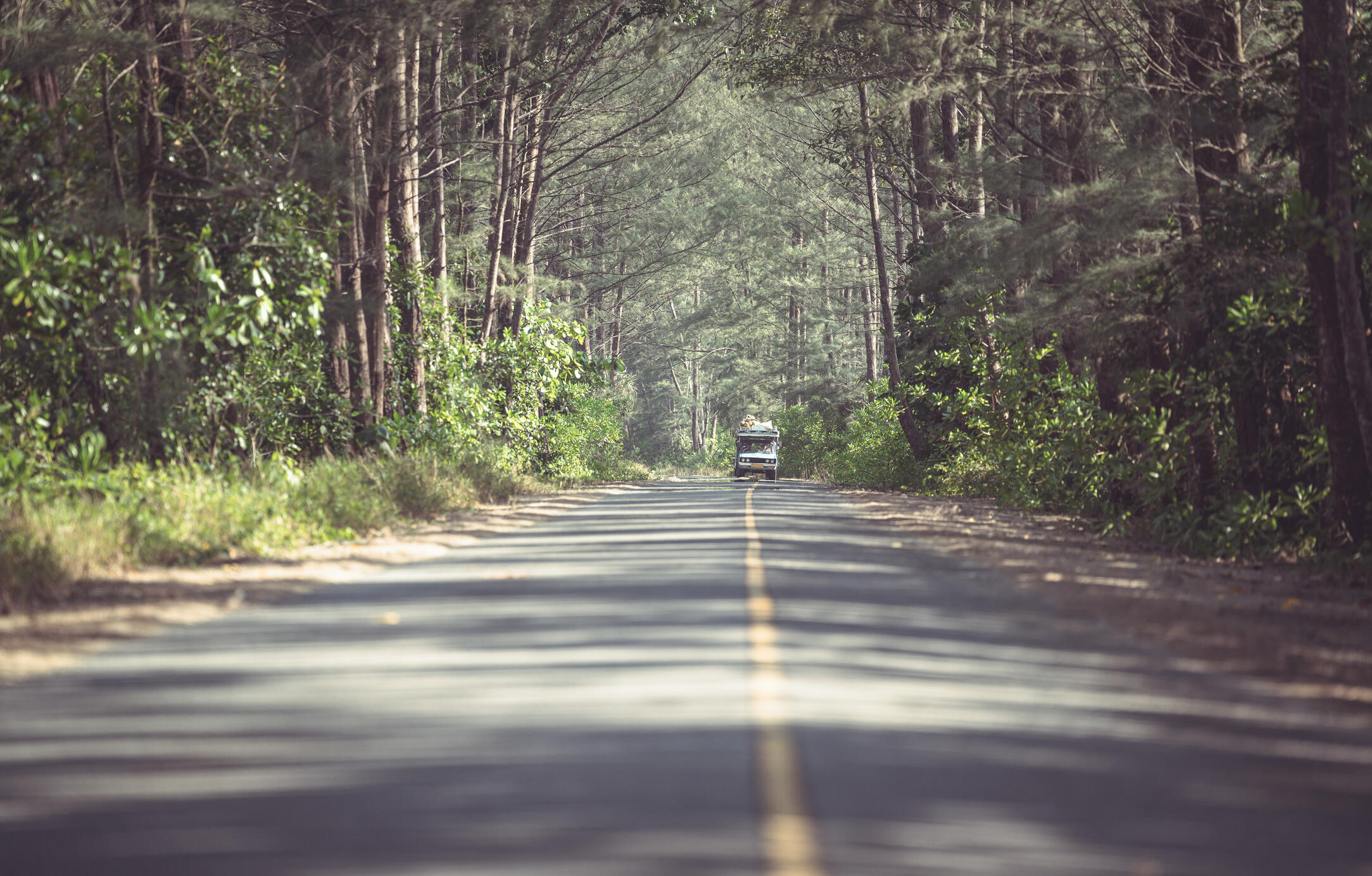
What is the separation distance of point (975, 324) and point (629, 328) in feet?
198

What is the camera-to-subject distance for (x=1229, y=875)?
16.9 feet

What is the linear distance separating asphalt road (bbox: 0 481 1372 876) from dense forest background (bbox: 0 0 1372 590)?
5.50m

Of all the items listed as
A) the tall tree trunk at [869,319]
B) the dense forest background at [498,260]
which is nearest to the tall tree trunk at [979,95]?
the dense forest background at [498,260]

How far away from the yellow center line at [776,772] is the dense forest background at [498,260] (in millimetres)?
6756

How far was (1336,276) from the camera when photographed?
635 inches

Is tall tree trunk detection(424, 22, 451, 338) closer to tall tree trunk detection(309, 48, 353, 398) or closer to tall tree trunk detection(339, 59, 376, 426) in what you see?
tall tree trunk detection(339, 59, 376, 426)

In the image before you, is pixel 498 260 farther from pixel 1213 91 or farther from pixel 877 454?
pixel 1213 91

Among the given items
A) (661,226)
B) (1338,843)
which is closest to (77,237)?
(1338,843)

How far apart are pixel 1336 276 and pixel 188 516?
40.0ft

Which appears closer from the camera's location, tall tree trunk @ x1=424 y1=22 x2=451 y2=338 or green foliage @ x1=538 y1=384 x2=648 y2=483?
tall tree trunk @ x1=424 y1=22 x2=451 y2=338

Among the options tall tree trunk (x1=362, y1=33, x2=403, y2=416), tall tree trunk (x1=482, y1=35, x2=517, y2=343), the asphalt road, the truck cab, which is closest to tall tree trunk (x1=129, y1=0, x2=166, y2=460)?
tall tree trunk (x1=362, y1=33, x2=403, y2=416)

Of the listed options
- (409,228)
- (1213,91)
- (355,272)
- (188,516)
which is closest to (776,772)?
(188,516)

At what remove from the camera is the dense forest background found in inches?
674

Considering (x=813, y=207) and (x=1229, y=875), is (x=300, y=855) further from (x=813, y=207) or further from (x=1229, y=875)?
(x=813, y=207)
